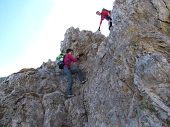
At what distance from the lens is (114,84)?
44.1 ft

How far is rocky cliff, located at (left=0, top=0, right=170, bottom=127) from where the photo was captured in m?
10.9

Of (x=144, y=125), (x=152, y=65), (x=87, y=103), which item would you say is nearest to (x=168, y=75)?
(x=152, y=65)

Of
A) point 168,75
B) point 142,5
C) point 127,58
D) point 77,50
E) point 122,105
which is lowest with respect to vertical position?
point 122,105

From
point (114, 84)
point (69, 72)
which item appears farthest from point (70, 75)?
point (114, 84)

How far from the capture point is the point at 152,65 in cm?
1170

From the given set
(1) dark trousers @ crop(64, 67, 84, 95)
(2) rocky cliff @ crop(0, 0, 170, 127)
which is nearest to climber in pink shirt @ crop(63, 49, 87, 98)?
(1) dark trousers @ crop(64, 67, 84, 95)

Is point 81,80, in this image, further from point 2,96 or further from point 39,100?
point 2,96

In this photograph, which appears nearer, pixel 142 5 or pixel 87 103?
pixel 87 103

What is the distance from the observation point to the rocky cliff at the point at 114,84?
1089 cm

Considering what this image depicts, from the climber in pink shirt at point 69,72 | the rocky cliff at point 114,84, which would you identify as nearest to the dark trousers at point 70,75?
the climber in pink shirt at point 69,72

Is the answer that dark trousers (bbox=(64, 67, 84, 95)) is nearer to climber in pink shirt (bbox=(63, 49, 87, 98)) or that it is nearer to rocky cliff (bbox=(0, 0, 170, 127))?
climber in pink shirt (bbox=(63, 49, 87, 98))

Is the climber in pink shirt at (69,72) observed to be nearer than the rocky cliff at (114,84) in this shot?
No

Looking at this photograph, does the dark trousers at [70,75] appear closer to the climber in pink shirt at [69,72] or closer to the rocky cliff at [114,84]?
the climber in pink shirt at [69,72]

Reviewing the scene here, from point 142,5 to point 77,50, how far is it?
864 centimetres
